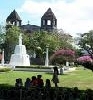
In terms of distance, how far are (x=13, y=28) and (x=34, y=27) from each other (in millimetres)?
35093

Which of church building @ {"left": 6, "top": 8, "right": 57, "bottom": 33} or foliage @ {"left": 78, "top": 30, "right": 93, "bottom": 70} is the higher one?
church building @ {"left": 6, "top": 8, "right": 57, "bottom": 33}

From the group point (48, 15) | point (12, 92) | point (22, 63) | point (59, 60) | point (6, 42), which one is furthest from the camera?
point (48, 15)

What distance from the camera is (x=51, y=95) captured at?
62.6ft

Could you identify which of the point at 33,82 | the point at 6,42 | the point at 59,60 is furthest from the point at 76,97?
the point at 6,42

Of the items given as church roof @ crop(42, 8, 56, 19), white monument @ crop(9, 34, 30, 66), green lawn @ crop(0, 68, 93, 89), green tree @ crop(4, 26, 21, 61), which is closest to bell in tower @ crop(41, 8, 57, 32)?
church roof @ crop(42, 8, 56, 19)

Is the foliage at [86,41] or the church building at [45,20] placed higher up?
the church building at [45,20]

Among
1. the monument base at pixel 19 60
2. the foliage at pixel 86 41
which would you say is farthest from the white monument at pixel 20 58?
the foliage at pixel 86 41

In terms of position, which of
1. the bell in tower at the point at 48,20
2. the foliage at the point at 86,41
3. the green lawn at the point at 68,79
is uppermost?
the bell in tower at the point at 48,20

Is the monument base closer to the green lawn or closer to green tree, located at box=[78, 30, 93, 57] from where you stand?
green tree, located at box=[78, 30, 93, 57]

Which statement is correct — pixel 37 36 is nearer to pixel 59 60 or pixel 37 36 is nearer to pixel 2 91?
pixel 59 60

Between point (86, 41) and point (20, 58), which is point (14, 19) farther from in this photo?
point (20, 58)

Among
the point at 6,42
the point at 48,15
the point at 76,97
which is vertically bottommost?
the point at 76,97

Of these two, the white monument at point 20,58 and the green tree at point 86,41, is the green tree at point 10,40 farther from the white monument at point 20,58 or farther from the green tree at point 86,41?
the white monument at point 20,58

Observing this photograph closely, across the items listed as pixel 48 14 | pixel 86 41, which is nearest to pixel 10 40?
pixel 86 41
